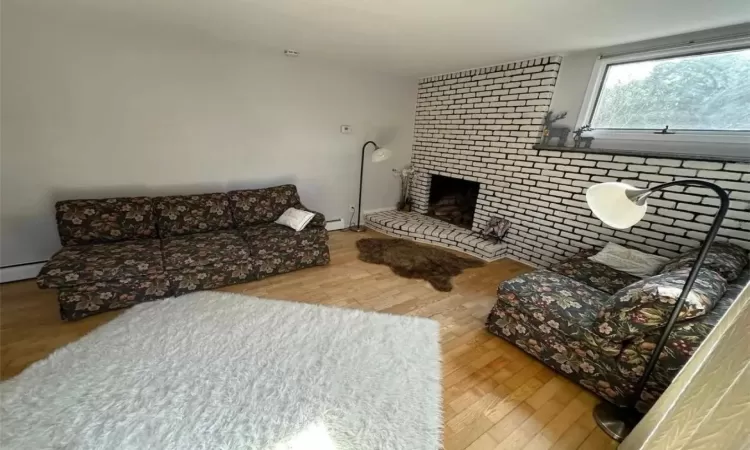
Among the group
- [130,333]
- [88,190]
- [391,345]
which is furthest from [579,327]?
[88,190]

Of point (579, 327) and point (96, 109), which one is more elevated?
point (96, 109)

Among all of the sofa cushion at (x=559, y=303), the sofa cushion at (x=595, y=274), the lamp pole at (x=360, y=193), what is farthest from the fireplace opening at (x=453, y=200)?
the sofa cushion at (x=559, y=303)

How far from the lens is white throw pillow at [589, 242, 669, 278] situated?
231 centimetres

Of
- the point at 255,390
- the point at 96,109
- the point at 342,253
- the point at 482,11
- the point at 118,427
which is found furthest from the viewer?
the point at 342,253

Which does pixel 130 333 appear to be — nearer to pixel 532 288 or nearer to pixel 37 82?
pixel 37 82

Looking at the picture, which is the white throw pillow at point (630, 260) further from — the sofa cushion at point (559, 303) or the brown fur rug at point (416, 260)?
the brown fur rug at point (416, 260)

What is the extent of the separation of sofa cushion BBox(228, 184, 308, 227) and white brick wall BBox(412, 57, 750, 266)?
7.23 ft

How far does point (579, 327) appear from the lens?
173 cm

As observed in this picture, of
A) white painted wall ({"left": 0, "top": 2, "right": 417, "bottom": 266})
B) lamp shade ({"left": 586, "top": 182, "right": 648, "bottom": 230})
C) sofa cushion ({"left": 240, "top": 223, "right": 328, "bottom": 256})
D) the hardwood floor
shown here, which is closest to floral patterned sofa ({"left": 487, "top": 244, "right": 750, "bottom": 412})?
the hardwood floor

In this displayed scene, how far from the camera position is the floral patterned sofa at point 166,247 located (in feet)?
6.91

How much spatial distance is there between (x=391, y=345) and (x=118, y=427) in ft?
4.79

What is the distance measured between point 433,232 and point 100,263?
130 inches

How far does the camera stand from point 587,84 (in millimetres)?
2799

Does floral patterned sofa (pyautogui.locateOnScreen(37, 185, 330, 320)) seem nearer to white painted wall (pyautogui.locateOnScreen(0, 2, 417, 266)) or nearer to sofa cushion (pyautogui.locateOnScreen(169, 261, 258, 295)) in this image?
sofa cushion (pyautogui.locateOnScreen(169, 261, 258, 295))
